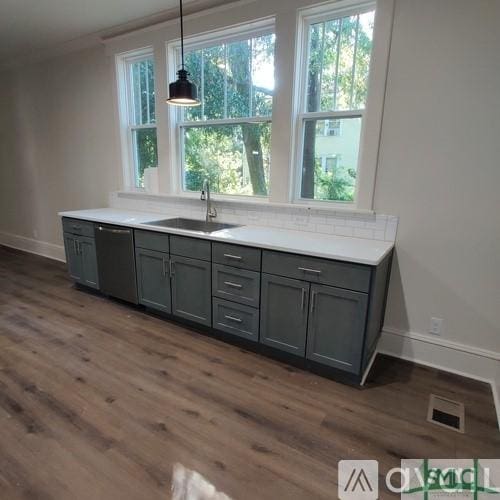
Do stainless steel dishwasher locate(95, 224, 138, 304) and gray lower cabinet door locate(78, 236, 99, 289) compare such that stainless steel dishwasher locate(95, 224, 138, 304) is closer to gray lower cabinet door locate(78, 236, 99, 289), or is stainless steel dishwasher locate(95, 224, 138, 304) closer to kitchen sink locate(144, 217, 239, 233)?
gray lower cabinet door locate(78, 236, 99, 289)

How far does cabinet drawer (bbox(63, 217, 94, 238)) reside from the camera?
11.0ft

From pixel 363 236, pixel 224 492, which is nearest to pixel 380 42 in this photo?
pixel 363 236

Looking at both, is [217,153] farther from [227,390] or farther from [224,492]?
[224,492]

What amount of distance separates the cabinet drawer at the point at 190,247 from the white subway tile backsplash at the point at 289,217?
612mm

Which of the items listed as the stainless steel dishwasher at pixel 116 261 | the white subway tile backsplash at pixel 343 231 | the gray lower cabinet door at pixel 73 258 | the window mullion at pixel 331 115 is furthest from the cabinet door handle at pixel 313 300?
the gray lower cabinet door at pixel 73 258

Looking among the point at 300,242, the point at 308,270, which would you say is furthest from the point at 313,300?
the point at 300,242

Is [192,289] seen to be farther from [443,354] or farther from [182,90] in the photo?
[443,354]

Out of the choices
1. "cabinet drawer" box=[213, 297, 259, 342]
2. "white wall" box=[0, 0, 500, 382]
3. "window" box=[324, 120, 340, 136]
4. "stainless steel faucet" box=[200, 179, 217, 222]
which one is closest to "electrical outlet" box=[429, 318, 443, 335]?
"white wall" box=[0, 0, 500, 382]

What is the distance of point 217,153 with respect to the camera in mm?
3227

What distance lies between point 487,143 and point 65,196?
4.74m

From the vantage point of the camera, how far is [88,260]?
346cm

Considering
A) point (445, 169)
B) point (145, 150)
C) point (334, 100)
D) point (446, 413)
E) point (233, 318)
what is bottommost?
point (446, 413)

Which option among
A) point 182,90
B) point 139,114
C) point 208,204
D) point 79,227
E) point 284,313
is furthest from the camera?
point 139,114

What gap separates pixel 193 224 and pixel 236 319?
4.01 feet
